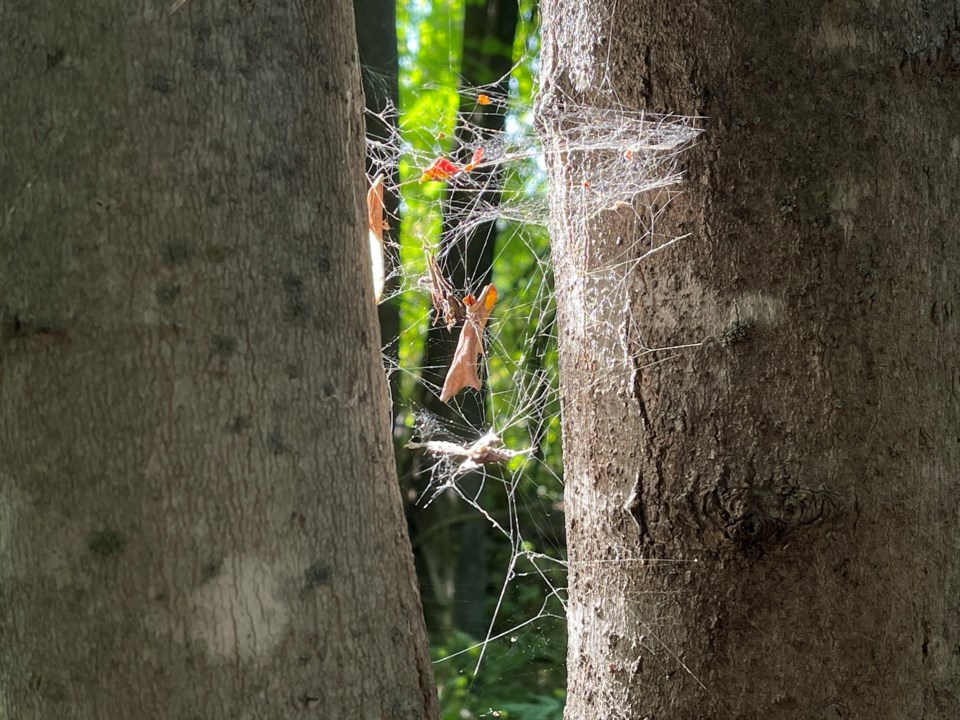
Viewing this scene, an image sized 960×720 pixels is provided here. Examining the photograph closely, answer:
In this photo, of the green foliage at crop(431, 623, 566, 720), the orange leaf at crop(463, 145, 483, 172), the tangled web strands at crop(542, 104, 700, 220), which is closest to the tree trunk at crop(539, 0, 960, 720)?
the tangled web strands at crop(542, 104, 700, 220)

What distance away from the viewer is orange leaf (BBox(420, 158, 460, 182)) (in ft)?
6.84

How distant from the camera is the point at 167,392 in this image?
2.89 feet

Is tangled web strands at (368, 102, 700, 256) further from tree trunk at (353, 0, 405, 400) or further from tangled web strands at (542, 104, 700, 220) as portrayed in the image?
tree trunk at (353, 0, 405, 400)

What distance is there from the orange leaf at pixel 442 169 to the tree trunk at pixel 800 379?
0.70 metres

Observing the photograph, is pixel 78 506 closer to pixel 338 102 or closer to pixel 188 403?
pixel 188 403

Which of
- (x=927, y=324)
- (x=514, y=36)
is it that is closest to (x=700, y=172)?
(x=927, y=324)

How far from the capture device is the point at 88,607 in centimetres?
87

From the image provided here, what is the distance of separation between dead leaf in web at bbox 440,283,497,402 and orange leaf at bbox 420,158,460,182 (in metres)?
0.31

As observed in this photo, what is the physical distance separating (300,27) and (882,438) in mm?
1038

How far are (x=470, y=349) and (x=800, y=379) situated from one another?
80cm

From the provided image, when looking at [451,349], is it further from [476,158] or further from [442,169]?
[476,158]

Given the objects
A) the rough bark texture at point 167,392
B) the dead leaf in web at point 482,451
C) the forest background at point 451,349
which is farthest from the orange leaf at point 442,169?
the rough bark texture at point 167,392

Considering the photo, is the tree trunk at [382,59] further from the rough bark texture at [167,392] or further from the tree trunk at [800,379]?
the rough bark texture at [167,392]

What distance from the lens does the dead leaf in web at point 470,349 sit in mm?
1957
